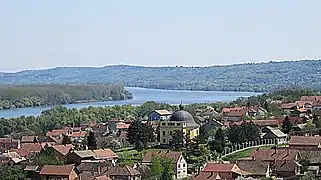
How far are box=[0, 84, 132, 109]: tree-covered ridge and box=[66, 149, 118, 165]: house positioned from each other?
185ft

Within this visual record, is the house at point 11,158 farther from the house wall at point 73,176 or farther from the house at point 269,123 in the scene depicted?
the house at point 269,123

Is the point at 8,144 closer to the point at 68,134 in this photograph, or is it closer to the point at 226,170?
the point at 68,134

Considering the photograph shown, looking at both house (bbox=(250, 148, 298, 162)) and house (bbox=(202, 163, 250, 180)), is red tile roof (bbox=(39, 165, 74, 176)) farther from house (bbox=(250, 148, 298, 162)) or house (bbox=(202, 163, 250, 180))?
house (bbox=(250, 148, 298, 162))

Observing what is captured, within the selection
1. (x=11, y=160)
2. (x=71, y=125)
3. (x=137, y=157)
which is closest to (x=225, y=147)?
(x=137, y=157)

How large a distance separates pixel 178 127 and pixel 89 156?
5065mm

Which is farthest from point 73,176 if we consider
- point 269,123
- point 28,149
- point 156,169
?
point 269,123

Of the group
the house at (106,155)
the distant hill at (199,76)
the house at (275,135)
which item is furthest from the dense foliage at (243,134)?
the distant hill at (199,76)

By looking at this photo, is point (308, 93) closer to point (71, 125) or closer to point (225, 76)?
point (71, 125)

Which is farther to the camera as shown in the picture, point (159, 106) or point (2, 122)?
point (159, 106)

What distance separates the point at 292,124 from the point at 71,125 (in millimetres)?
16901

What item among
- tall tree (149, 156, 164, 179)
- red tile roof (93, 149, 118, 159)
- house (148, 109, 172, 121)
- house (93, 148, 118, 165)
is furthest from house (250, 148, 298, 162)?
house (148, 109, 172, 121)

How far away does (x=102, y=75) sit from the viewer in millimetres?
182125

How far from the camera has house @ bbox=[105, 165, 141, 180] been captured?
71.1ft

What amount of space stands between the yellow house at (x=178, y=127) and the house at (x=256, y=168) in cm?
676
